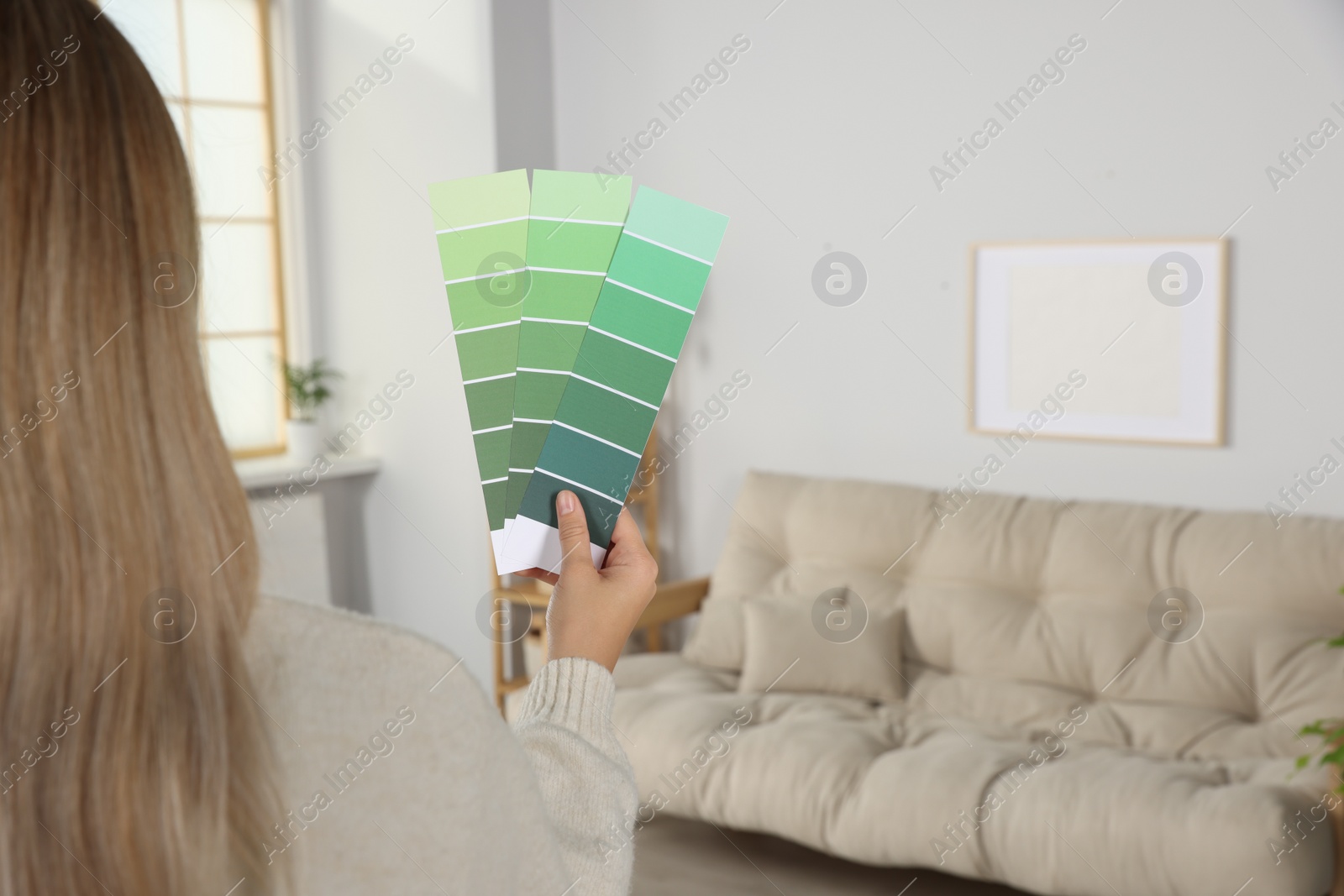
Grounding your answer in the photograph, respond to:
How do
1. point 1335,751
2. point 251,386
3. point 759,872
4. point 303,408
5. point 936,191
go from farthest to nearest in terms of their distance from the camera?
point 251,386, point 303,408, point 936,191, point 759,872, point 1335,751

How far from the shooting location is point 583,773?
0.80 meters

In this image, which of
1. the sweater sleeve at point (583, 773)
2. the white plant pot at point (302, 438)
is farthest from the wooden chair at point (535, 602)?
the sweater sleeve at point (583, 773)

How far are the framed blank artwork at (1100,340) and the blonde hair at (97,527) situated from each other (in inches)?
125

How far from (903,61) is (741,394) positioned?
1184 millimetres

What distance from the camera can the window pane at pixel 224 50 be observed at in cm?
426

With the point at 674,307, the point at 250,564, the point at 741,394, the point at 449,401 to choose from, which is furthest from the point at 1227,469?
the point at 250,564

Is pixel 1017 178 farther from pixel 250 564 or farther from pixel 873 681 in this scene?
pixel 250 564

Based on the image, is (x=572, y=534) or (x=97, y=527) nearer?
(x=97, y=527)

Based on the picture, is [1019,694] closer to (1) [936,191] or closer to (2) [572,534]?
(1) [936,191]

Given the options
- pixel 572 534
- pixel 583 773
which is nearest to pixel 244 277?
pixel 572 534

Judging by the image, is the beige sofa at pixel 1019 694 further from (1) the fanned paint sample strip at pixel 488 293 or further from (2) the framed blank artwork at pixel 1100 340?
(1) the fanned paint sample strip at pixel 488 293

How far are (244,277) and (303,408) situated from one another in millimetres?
531

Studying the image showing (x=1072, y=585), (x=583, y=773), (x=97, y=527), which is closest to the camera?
(x=97, y=527)

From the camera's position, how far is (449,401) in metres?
4.25
